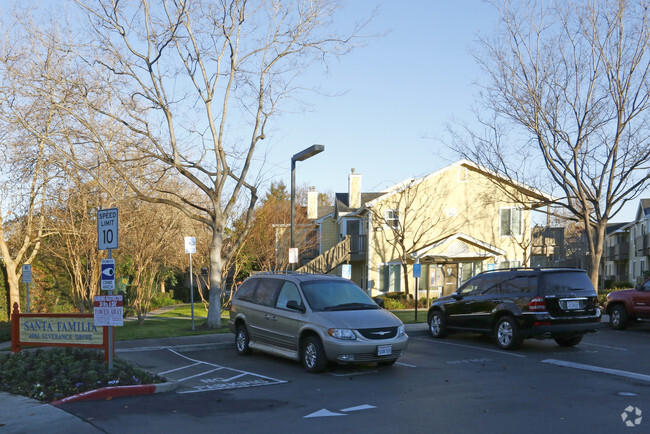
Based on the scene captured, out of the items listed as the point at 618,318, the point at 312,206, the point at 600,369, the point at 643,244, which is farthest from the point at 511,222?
the point at 600,369

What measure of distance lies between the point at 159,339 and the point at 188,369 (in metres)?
4.22

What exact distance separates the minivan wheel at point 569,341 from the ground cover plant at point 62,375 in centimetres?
929

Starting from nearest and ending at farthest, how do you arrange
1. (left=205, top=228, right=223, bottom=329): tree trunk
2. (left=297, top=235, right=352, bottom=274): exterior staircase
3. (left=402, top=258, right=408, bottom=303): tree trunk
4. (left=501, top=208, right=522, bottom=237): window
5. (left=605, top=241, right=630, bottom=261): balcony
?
(left=205, top=228, right=223, bottom=329): tree trunk
(left=402, top=258, right=408, bottom=303): tree trunk
(left=297, top=235, right=352, bottom=274): exterior staircase
(left=501, top=208, right=522, bottom=237): window
(left=605, top=241, right=630, bottom=261): balcony

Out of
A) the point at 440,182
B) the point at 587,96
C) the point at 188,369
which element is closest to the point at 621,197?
the point at 587,96

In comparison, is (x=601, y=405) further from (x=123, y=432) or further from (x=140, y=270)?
(x=140, y=270)

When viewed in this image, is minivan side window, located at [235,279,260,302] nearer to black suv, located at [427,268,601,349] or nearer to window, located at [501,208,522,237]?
black suv, located at [427,268,601,349]

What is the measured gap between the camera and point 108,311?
34.2 feet

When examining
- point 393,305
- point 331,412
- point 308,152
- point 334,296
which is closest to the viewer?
point 331,412

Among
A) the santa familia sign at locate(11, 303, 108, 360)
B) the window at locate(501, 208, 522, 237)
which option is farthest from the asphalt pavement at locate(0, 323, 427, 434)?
the window at locate(501, 208, 522, 237)

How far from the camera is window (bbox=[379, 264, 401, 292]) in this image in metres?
35.0

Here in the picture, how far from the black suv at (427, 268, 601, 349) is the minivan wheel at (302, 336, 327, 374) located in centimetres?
492

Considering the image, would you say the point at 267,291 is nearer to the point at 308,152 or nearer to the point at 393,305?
the point at 308,152

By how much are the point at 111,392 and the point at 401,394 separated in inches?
162

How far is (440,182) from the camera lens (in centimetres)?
3541
